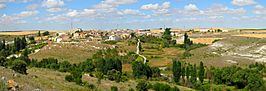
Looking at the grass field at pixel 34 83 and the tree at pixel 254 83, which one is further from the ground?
the grass field at pixel 34 83

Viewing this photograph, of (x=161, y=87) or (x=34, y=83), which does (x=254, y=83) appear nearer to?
(x=161, y=87)

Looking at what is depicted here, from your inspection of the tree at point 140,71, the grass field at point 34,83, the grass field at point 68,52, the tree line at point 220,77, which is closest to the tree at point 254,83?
the tree line at point 220,77

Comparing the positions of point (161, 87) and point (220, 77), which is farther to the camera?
point (220, 77)

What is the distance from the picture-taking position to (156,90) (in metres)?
68.2

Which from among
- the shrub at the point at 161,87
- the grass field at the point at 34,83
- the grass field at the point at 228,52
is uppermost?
the grass field at the point at 34,83

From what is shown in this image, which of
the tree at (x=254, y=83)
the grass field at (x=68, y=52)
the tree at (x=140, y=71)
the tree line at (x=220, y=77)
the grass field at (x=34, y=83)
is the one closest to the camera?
the grass field at (x=34, y=83)

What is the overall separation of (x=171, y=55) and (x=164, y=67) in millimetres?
23534

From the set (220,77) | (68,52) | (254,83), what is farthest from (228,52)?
(254,83)

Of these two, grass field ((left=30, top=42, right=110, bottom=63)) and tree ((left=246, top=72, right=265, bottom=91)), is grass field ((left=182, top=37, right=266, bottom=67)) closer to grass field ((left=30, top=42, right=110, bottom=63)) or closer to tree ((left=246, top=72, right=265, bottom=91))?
tree ((left=246, top=72, right=265, bottom=91))

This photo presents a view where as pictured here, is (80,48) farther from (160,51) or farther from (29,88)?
(29,88)

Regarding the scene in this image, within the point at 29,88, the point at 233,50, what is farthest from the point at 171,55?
the point at 29,88

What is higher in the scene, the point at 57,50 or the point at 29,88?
the point at 29,88

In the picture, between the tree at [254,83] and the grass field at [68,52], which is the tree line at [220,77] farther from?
the grass field at [68,52]

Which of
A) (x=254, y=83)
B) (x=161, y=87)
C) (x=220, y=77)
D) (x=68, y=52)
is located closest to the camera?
(x=161, y=87)
